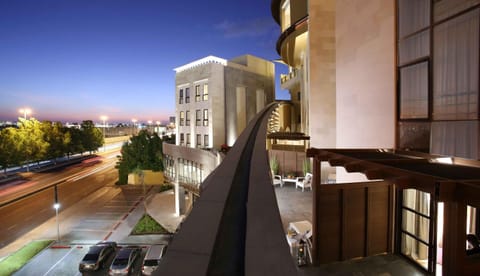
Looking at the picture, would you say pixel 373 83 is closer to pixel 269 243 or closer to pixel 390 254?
pixel 390 254

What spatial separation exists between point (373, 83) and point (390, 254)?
15.3 feet

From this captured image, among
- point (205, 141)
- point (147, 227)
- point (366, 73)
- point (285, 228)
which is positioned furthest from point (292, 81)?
point (285, 228)

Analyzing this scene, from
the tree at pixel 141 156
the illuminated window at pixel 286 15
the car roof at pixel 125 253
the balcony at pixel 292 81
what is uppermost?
the illuminated window at pixel 286 15

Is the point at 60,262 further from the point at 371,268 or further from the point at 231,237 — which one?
the point at 231,237

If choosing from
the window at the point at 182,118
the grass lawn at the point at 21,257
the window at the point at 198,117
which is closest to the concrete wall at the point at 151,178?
the window at the point at 182,118

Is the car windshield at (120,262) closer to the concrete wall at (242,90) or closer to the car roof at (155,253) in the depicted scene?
the car roof at (155,253)

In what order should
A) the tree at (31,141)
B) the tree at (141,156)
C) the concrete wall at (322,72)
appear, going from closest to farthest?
the concrete wall at (322,72) < the tree at (141,156) < the tree at (31,141)

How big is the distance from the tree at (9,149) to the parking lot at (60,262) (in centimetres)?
2834

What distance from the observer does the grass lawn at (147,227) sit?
1840cm

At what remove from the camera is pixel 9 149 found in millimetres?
→ 34250

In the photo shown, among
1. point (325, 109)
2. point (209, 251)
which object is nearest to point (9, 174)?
point (325, 109)

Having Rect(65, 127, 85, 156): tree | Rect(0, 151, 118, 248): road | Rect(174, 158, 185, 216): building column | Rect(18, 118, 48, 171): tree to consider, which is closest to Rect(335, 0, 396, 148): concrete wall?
Rect(0, 151, 118, 248): road

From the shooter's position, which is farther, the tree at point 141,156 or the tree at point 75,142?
the tree at point 75,142

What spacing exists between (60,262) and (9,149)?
103 ft
